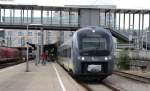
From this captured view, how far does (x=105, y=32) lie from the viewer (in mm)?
25797

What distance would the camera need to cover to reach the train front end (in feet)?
81.3

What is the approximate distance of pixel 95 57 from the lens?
24.8m

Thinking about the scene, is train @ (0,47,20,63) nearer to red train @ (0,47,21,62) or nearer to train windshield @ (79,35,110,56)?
red train @ (0,47,21,62)

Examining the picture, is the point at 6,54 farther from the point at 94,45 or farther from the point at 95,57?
the point at 95,57

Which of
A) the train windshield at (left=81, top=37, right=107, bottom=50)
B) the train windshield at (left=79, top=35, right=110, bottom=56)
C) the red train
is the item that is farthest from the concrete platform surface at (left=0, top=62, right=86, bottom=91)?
the red train

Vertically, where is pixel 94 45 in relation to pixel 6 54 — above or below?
above

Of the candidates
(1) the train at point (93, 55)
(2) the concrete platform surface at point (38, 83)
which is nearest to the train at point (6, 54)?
(2) the concrete platform surface at point (38, 83)

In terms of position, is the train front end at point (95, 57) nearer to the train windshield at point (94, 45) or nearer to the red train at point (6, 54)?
the train windshield at point (94, 45)

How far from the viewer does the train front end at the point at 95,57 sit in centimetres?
2478

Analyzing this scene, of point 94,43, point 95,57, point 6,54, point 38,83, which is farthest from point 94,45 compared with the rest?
point 6,54

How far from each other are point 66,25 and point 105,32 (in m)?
51.0

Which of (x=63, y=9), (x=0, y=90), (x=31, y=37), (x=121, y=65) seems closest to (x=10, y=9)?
(x=63, y=9)

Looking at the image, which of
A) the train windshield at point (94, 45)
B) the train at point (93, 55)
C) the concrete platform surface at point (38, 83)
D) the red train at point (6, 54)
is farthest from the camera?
the red train at point (6, 54)

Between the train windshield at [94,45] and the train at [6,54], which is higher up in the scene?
the train windshield at [94,45]
